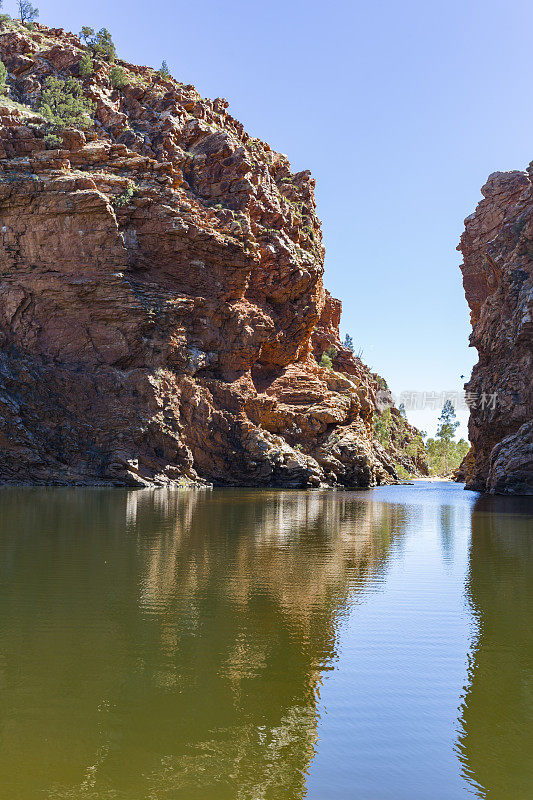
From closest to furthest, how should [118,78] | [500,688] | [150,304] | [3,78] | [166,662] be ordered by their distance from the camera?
[500,688]
[166,662]
[150,304]
[3,78]
[118,78]

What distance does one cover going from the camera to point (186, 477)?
53.9m

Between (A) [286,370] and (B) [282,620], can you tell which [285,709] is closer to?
(B) [282,620]

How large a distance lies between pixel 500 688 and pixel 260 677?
8.43 ft

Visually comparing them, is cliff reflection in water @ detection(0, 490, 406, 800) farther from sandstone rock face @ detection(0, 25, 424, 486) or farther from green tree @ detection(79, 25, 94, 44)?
green tree @ detection(79, 25, 94, 44)

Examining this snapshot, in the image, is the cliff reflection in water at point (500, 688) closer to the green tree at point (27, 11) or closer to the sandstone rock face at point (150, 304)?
the sandstone rock face at point (150, 304)

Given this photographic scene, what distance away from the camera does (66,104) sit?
62.4m

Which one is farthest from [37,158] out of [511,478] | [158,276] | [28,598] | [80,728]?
[80,728]

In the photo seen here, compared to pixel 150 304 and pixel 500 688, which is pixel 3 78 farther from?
pixel 500 688

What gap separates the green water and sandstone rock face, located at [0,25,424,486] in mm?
37758

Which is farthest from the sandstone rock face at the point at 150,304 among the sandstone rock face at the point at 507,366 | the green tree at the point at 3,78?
the sandstone rock face at the point at 507,366

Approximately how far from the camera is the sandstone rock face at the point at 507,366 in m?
50.4

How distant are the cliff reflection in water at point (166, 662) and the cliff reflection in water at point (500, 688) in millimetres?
1387

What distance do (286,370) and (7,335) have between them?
29566mm

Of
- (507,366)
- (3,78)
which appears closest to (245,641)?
(507,366)
